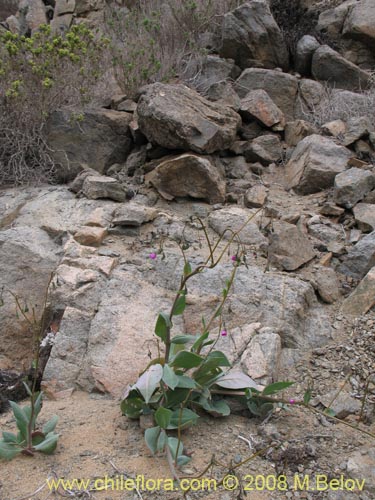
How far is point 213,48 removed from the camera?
247 inches

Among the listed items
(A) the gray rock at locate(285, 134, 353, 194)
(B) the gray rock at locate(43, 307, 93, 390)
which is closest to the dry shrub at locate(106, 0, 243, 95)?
(A) the gray rock at locate(285, 134, 353, 194)

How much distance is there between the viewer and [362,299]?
3148mm

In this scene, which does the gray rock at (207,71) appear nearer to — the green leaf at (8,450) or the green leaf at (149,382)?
the green leaf at (149,382)

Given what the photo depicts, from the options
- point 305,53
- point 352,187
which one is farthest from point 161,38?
point 352,187

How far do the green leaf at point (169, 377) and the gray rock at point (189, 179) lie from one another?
7.21 feet

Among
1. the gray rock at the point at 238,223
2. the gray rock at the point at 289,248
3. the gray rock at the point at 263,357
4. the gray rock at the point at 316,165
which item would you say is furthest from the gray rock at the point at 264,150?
the gray rock at the point at 263,357

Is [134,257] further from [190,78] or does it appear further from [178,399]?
[190,78]

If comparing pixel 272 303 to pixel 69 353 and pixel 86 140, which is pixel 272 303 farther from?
pixel 86 140

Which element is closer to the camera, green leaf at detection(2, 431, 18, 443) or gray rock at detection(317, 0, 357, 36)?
green leaf at detection(2, 431, 18, 443)

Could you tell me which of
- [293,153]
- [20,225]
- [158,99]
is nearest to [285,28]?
[293,153]

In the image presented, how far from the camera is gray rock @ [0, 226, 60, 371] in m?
3.19

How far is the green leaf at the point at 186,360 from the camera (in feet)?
7.13

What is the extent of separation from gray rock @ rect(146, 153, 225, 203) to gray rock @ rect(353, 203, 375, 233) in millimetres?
1009

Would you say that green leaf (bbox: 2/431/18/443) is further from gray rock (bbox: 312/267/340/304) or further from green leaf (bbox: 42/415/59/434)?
gray rock (bbox: 312/267/340/304)
